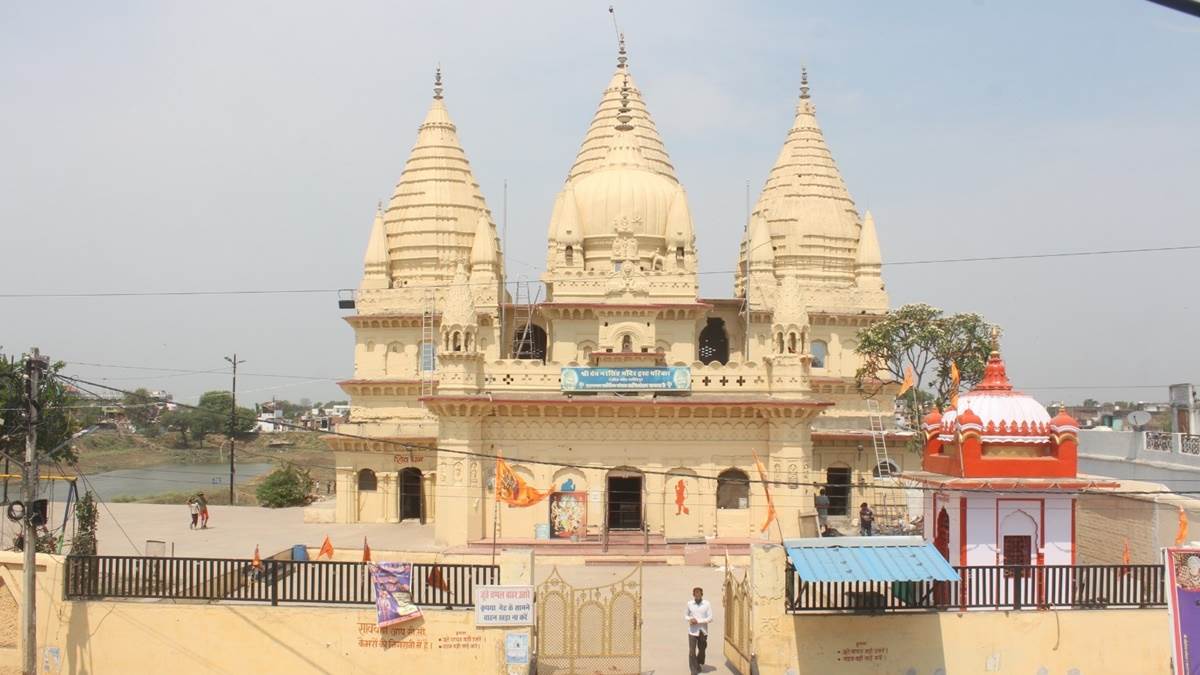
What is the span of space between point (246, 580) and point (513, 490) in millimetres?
12179

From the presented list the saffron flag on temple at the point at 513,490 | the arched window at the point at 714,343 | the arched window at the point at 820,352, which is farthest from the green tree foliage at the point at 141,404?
the arched window at the point at 820,352

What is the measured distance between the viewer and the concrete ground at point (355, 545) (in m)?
18.8

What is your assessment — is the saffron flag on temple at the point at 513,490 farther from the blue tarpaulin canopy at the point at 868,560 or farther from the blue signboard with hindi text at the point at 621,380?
the blue tarpaulin canopy at the point at 868,560

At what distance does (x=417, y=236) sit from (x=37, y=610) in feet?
80.2

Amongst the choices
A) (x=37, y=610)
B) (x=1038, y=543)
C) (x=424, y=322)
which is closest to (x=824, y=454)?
(x=424, y=322)

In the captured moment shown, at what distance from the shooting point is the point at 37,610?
1734 cm

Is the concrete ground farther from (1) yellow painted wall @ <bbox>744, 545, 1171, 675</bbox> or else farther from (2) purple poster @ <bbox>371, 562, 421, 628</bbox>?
(2) purple poster @ <bbox>371, 562, 421, 628</bbox>

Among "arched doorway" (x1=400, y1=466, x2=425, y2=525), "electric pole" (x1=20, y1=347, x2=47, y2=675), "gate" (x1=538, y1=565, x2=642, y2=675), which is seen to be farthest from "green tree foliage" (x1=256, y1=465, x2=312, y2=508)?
"gate" (x1=538, y1=565, x2=642, y2=675)

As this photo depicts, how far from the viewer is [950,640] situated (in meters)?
16.7

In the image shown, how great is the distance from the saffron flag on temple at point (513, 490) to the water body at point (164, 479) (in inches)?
1383

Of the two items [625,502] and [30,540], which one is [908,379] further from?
[30,540]

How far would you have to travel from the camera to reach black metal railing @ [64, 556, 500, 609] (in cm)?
1694

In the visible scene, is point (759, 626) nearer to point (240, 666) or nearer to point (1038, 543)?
point (1038, 543)

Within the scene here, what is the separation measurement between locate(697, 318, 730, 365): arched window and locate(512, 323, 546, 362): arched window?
596cm
